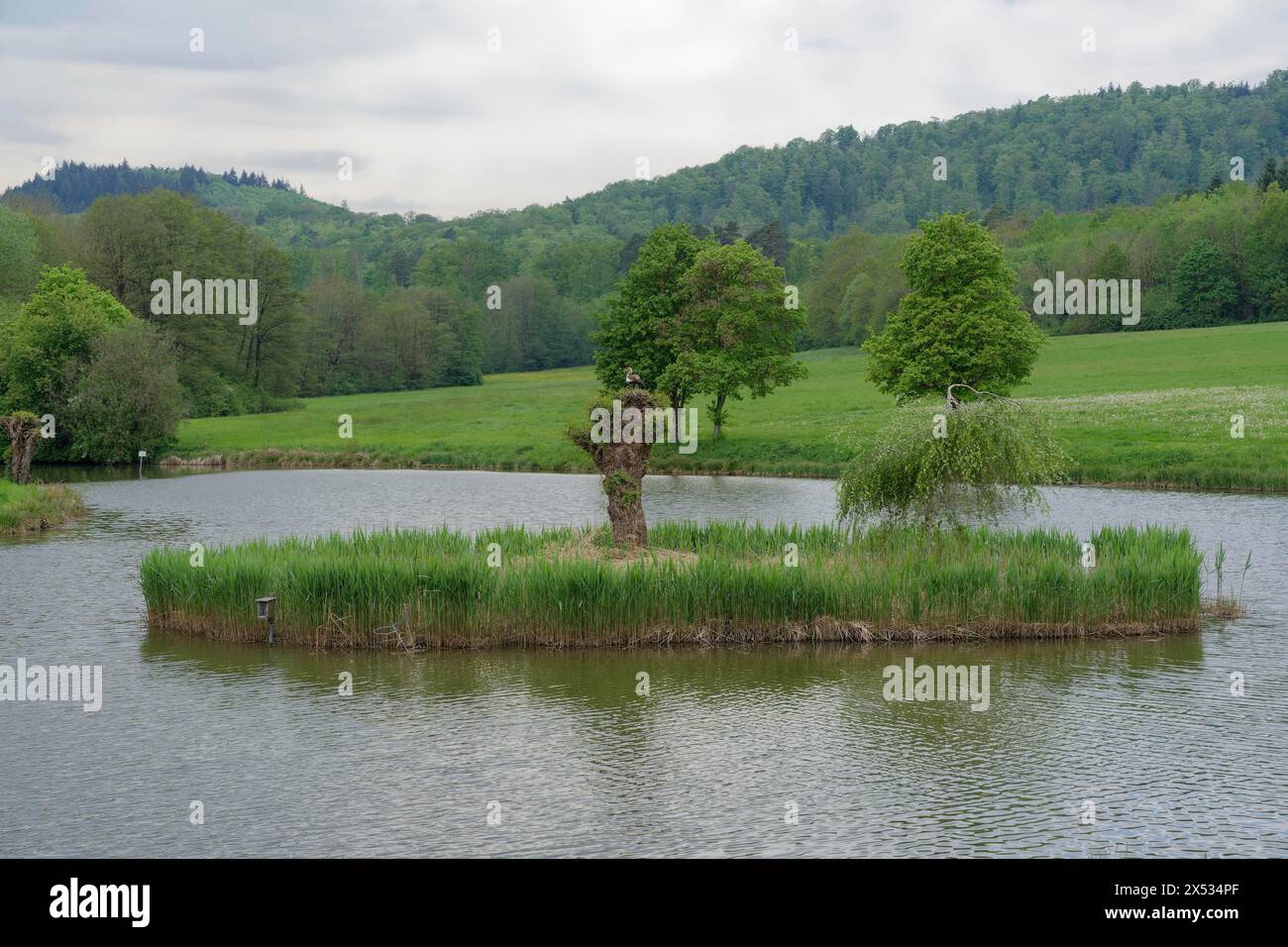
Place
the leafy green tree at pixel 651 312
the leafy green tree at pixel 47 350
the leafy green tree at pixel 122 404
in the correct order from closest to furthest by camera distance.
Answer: the leafy green tree at pixel 651 312 → the leafy green tree at pixel 122 404 → the leafy green tree at pixel 47 350

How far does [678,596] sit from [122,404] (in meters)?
63.5

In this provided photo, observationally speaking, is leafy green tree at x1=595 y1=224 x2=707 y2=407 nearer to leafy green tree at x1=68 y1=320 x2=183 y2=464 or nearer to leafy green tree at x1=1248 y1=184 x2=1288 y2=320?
leafy green tree at x1=68 y1=320 x2=183 y2=464

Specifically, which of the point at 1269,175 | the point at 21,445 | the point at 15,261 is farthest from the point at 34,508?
the point at 1269,175

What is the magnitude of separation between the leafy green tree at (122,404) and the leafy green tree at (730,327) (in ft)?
110

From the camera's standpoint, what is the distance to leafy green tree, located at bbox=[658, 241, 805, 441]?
68.4 metres

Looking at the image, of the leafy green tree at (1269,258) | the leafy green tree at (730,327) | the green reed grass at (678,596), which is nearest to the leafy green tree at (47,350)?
the leafy green tree at (730,327)

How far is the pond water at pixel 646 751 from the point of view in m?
14.8

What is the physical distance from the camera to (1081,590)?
84.0ft

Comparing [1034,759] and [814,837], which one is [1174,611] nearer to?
[1034,759]

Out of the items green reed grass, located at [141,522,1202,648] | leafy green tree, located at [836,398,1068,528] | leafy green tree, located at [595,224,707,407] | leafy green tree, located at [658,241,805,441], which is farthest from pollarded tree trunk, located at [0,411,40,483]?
leafy green tree, located at [836,398,1068,528]

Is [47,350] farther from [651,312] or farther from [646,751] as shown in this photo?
[646,751]

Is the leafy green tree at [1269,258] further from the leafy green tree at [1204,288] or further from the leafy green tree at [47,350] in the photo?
the leafy green tree at [47,350]

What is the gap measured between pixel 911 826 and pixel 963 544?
13116 millimetres
